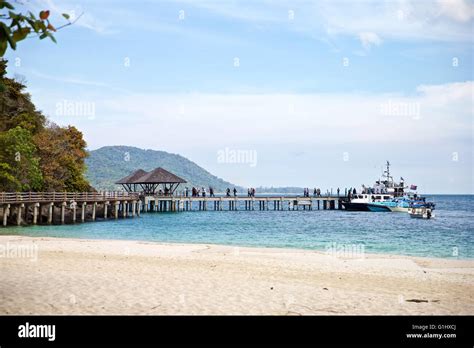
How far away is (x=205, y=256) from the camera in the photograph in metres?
19.3

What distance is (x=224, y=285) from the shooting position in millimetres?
11789

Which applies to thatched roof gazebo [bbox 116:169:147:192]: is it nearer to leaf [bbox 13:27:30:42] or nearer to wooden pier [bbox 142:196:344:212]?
wooden pier [bbox 142:196:344:212]

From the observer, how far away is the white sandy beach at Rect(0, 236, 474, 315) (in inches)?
365

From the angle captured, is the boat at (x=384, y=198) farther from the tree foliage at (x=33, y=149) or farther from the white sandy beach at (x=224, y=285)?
the white sandy beach at (x=224, y=285)

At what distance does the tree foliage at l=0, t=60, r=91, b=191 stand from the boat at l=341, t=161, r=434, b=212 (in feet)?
135

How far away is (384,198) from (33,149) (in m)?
52.5

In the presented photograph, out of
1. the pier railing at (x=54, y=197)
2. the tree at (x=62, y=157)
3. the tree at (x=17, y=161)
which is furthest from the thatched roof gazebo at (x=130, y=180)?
the tree at (x=17, y=161)

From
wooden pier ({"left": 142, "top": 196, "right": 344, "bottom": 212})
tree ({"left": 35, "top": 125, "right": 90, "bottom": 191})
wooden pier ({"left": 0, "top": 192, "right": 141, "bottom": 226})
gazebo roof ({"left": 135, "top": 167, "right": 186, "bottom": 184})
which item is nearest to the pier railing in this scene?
wooden pier ({"left": 0, "top": 192, "right": 141, "bottom": 226})
